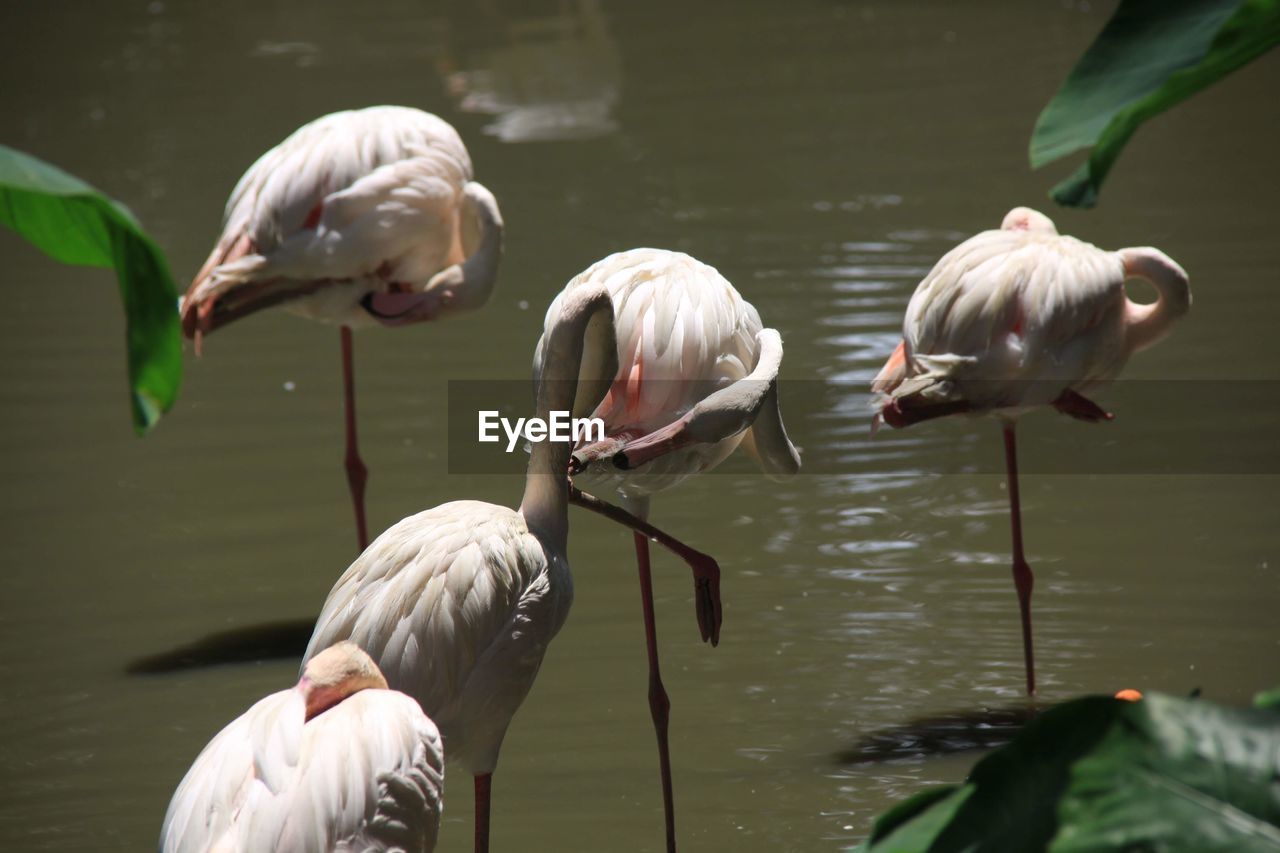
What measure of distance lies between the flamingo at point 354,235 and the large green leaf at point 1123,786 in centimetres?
323

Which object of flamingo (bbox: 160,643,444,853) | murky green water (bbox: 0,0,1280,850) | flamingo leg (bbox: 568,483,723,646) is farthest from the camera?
murky green water (bbox: 0,0,1280,850)

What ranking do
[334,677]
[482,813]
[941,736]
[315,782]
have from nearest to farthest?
[315,782] → [334,677] → [482,813] → [941,736]

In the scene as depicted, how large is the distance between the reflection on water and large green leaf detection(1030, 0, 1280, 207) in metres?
7.93

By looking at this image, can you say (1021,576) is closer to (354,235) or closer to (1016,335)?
(1016,335)

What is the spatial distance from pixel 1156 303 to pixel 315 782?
2.53m

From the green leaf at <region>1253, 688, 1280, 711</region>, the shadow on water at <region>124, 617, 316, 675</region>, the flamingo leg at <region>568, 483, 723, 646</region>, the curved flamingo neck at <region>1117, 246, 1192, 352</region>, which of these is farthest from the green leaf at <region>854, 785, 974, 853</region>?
the shadow on water at <region>124, 617, 316, 675</region>

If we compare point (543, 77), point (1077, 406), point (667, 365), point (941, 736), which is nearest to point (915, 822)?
point (667, 365)

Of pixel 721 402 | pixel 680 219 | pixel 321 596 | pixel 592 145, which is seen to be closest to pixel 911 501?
pixel 321 596

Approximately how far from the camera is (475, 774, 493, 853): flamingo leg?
117 inches

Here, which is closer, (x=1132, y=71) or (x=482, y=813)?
(x=1132, y=71)

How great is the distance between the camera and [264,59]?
469 inches

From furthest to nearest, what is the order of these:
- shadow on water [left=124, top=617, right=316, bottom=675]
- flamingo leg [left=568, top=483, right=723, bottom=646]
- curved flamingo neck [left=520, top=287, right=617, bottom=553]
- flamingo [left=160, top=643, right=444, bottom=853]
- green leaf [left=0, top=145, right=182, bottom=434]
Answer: shadow on water [left=124, top=617, right=316, bottom=675]
flamingo leg [left=568, top=483, right=723, bottom=646]
curved flamingo neck [left=520, top=287, right=617, bottom=553]
flamingo [left=160, top=643, right=444, bottom=853]
green leaf [left=0, top=145, right=182, bottom=434]

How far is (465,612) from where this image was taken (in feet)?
9.37

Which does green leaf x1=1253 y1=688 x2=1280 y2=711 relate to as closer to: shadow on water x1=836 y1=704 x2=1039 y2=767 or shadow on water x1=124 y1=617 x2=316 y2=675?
shadow on water x1=836 y1=704 x2=1039 y2=767
